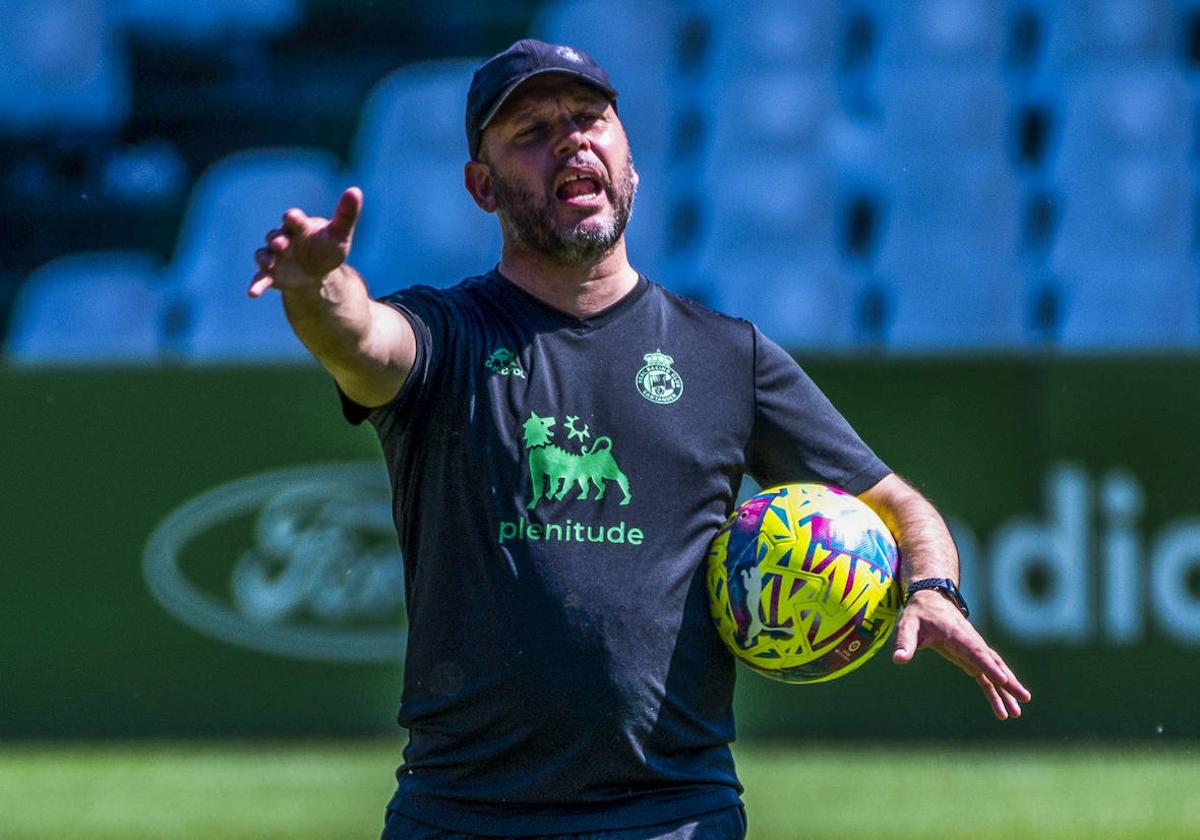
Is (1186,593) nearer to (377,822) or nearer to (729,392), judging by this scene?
(377,822)

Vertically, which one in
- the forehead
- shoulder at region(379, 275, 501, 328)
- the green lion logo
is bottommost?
the green lion logo

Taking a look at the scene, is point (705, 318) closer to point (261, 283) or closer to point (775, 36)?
point (261, 283)

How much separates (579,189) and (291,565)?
234 inches

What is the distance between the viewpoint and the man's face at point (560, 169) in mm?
3699

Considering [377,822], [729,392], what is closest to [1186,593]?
[377,822]

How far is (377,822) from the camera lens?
295 inches

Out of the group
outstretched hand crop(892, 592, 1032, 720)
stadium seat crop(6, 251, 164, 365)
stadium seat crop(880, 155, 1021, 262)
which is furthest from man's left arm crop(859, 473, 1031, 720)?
stadium seat crop(6, 251, 164, 365)

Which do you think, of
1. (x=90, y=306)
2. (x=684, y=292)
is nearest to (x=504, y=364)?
(x=684, y=292)

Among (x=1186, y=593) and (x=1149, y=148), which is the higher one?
(x=1149, y=148)

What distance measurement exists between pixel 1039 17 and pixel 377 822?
8656 mm

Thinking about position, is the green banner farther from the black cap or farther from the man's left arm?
the black cap

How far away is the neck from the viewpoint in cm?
372

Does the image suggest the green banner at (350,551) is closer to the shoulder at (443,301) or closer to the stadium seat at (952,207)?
the stadium seat at (952,207)

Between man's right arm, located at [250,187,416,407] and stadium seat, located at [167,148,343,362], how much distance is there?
949cm
